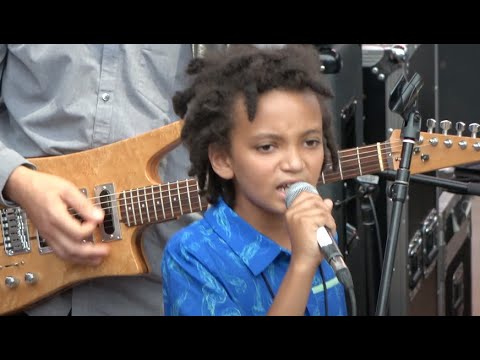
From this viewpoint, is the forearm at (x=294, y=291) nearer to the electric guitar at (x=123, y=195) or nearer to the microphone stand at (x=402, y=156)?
the microphone stand at (x=402, y=156)

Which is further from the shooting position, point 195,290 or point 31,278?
point 31,278

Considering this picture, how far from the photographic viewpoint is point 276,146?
1580 mm

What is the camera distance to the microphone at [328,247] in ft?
4.33

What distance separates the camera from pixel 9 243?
237cm

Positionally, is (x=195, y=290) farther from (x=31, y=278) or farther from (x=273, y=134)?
A: (x=31, y=278)

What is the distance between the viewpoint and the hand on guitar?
6.57ft

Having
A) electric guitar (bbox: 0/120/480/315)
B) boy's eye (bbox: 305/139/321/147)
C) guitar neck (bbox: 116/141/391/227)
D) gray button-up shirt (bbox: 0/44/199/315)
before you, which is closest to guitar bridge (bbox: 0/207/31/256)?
electric guitar (bbox: 0/120/480/315)

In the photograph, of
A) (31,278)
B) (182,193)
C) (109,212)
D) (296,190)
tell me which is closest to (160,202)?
(182,193)

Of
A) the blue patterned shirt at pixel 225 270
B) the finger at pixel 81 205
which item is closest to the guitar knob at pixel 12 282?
the finger at pixel 81 205

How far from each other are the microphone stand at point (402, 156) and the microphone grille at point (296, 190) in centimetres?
22

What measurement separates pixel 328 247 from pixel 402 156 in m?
0.40
